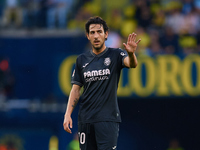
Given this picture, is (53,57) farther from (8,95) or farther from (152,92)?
(152,92)

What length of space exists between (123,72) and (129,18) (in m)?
2.11

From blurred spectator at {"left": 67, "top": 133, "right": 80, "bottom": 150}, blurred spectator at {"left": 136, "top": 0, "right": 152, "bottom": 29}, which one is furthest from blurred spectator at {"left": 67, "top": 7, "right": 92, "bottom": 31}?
blurred spectator at {"left": 67, "top": 133, "right": 80, "bottom": 150}

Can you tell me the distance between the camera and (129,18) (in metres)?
14.6

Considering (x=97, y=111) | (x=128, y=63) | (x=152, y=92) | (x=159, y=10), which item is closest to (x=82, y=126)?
(x=97, y=111)

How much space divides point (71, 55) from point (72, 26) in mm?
1612

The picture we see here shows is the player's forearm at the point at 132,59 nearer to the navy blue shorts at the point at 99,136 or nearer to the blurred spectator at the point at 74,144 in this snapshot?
the navy blue shorts at the point at 99,136

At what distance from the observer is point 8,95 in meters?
14.4

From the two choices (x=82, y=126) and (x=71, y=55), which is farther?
(x=71, y=55)

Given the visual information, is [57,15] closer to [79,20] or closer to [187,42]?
[79,20]

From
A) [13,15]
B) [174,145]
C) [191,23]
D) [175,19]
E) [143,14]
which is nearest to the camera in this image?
[191,23]

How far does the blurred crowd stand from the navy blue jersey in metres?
7.00

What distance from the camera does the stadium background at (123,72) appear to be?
1297 cm

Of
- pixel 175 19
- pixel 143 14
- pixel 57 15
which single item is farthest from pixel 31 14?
pixel 175 19

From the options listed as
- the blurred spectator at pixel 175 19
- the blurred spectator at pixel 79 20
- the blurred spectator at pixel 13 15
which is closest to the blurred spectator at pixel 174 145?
the blurred spectator at pixel 175 19
